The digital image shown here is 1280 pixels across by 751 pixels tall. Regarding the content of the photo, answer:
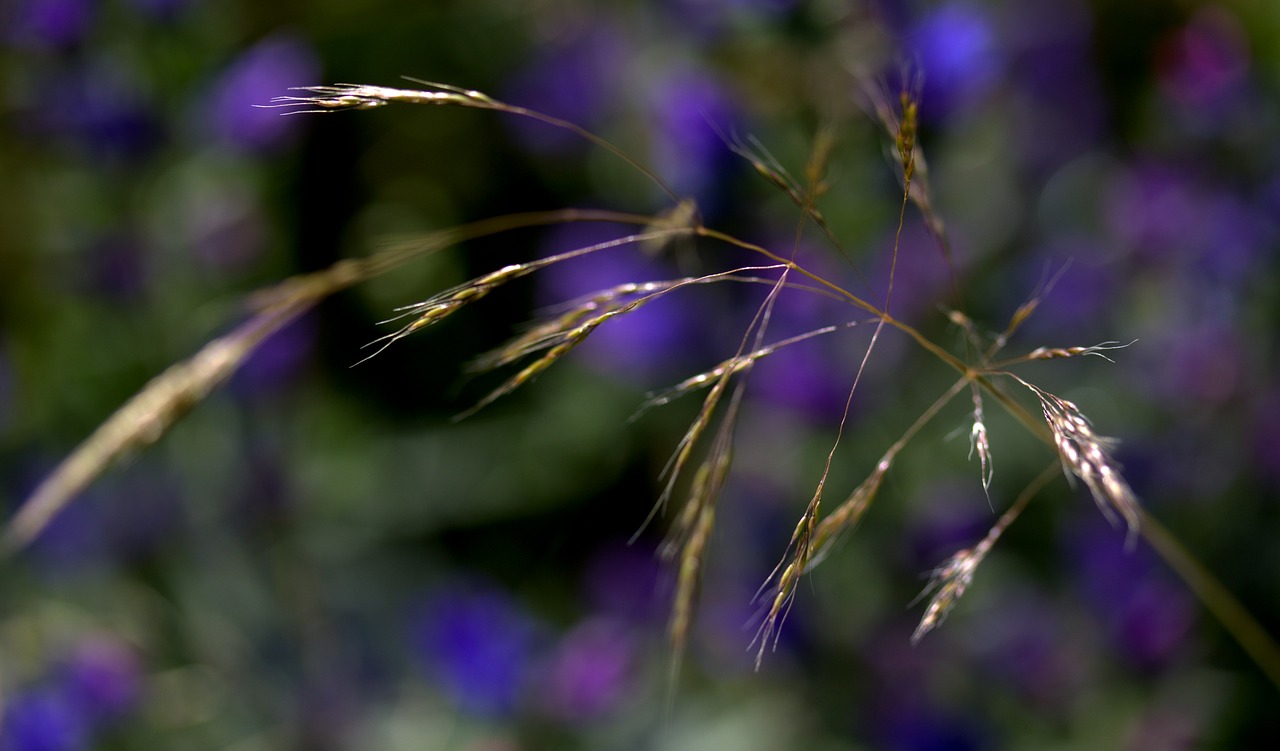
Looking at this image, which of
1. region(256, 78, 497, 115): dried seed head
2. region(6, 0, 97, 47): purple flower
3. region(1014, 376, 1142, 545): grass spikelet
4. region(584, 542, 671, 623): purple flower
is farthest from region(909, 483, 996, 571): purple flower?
region(6, 0, 97, 47): purple flower

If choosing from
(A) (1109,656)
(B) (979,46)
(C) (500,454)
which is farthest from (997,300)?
(C) (500,454)

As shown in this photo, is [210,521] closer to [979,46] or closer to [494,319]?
[494,319]

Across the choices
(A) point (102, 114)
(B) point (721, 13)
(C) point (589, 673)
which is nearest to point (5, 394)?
(A) point (102, 114)

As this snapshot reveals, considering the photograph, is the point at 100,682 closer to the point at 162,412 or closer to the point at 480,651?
the point at 480,651

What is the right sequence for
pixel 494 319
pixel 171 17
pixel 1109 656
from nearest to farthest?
pixel 1109 656
pixel 171 17
pixel 494 319

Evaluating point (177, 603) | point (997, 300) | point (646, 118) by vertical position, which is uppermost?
point (646, 118)

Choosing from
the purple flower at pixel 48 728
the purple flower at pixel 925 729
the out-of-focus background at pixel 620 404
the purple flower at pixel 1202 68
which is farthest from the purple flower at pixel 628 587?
the purple flower at pixel 1202 68

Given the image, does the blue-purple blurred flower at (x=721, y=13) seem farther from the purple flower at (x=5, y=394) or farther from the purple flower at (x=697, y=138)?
the purple flower at (x=5, y=394)
